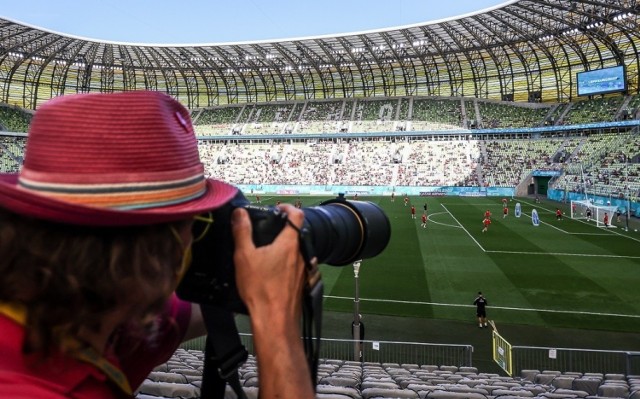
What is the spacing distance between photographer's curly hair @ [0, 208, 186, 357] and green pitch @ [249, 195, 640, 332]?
45.3ft

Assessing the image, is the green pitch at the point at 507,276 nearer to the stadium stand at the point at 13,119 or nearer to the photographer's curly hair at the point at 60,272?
the photographer's curly hair at the point at 60,272

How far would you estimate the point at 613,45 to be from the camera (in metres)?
50.9

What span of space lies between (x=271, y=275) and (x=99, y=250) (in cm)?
47

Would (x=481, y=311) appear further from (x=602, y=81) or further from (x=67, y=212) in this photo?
(x=602, y=81)

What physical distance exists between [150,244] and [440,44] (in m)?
58.3

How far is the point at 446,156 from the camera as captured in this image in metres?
60.4

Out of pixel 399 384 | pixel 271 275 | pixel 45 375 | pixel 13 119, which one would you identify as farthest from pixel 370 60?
pixel 45 375

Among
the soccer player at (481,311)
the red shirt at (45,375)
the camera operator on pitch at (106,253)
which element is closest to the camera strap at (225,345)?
the camera operator on pitch at (106,253)

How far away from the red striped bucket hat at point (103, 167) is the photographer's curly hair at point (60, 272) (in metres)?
0.06

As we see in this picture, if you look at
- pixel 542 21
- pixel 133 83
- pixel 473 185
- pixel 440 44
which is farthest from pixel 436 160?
pixel 133 83

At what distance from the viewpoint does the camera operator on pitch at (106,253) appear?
102 cm

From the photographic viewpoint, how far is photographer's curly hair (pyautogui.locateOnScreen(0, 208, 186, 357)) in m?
1.06

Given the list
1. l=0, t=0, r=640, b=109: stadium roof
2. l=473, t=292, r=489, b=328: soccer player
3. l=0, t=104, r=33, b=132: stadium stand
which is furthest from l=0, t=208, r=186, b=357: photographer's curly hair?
l=0, t=104, r=33, b=132: stadium stand

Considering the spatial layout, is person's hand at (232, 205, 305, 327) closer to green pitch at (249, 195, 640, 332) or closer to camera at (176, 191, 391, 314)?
camera at (176, 191, 391, 314)
